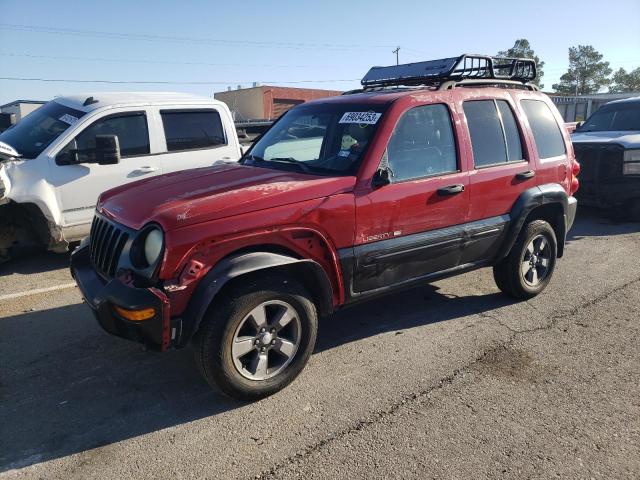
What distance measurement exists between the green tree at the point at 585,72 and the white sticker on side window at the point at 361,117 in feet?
326

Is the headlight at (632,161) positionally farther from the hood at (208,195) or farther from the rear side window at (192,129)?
the hood at (208,195)

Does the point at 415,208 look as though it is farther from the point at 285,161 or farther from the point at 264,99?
the point at 264,99

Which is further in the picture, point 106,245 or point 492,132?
point 492,132

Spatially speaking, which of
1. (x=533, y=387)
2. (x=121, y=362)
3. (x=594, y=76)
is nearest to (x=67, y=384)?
(x=121, y=362)

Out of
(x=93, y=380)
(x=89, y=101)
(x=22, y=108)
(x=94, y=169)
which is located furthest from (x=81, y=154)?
(x=22, y=108)

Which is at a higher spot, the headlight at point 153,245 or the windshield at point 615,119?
the windshield at point 615,119

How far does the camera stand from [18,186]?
557 centimetres

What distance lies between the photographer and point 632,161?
8.01m

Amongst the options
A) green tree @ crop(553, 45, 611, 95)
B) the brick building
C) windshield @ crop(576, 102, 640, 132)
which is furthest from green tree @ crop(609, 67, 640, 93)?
windshield @ crop(576, 102, 640, 132)

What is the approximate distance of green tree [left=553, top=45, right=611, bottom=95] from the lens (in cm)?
9062

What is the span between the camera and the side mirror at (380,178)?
362cm

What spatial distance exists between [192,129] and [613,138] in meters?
6.62

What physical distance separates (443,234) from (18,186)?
14.7 ft

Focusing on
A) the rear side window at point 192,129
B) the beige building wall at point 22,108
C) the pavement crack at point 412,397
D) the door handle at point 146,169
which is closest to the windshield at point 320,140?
the pavement crack at point 412,397
